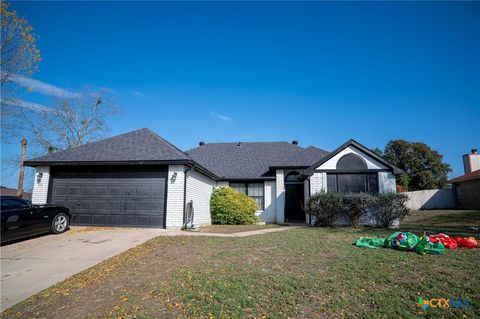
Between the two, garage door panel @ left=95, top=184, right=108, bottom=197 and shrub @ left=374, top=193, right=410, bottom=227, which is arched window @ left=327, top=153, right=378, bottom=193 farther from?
garage door panel @ left=95, top=184, right=108, bottom=197

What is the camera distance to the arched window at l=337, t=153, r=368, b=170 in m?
14.4

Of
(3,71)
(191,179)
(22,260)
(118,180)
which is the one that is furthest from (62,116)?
(22,260)

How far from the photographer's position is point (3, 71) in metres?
14.0

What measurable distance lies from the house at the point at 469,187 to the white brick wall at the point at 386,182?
46.4 ft

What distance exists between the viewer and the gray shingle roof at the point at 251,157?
17750mm

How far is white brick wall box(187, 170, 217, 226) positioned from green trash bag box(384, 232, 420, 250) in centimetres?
841

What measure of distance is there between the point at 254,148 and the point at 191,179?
10.0 metres

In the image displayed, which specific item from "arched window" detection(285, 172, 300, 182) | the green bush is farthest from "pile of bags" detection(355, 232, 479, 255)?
"arched window" detection(285, 172, 300, 182)

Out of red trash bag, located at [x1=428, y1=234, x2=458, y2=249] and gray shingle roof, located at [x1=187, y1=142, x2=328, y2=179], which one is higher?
gray shingle roof, located at [x1=187, y1=142, x2=328, y2=179]

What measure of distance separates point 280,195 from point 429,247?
9.88 meters

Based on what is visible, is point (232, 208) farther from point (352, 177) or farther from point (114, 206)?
point (352, 177)

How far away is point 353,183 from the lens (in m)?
14.3

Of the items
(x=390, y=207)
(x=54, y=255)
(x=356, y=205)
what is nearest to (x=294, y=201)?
(x=356, y=205)

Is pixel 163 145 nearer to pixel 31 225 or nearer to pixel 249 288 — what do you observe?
pixel 31 225
